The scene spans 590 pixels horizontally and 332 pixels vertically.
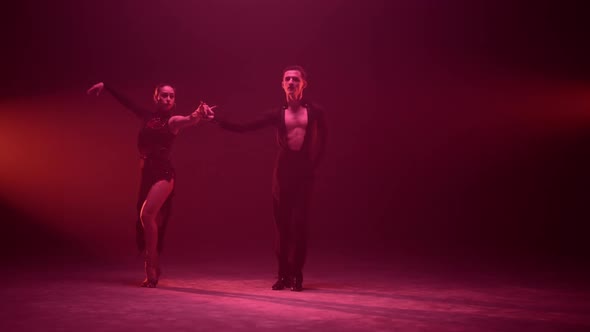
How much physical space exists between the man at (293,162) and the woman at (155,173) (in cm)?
45

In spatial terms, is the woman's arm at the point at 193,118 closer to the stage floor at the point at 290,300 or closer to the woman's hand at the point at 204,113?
the woman's hand at the point at 204,113

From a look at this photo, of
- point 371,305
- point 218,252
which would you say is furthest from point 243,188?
point 371,305

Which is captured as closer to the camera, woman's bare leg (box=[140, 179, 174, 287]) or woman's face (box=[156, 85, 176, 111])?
woman's bare leg (box=[140, 179, 174, 287])

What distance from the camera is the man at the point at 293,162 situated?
18.0 feet

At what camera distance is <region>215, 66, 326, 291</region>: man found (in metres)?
5.50

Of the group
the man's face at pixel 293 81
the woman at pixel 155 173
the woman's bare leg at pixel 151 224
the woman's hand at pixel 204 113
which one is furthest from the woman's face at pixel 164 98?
the man's face at pixel 293 81

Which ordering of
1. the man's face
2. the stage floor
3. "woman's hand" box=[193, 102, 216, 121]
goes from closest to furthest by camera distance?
1. the stage floor
2. "woman's hand" box=[193, 102, 216, 121]
3. the man's face

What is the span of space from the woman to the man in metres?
0.45

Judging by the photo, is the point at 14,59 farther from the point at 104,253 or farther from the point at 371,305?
the point at 371,305

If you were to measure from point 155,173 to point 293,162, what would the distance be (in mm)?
1094

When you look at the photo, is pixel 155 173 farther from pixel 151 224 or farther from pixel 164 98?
pixel 164 98

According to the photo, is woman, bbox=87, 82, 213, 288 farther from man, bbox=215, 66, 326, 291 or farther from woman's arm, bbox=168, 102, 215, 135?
man, bbox=215, 66, 326, 291

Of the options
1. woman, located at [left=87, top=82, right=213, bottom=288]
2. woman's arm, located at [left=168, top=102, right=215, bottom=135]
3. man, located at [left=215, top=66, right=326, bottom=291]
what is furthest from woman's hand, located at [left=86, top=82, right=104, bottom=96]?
man, located at [left=215, top=66, right=326, bottom=291]

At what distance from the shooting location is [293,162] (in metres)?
5.54
